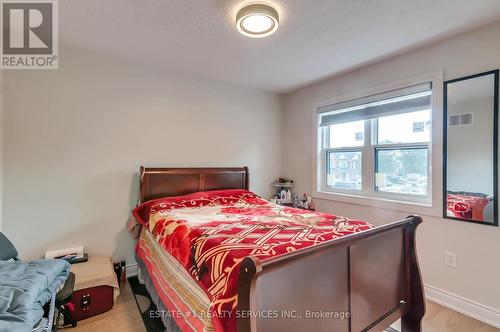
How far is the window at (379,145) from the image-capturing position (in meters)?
2.39

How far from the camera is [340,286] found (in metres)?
1.25

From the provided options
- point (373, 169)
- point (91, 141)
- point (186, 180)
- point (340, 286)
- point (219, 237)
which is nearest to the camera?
point (340, 286)

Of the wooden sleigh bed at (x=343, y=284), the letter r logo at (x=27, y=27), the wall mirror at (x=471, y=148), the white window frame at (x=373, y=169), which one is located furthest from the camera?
the white window frame at (x=373, y=169)

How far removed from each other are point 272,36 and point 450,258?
8.39 feet

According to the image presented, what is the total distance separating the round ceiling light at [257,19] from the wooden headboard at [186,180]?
5.67 feet

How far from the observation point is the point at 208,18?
184 cm

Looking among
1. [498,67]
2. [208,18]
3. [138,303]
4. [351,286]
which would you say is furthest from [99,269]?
[498,67]

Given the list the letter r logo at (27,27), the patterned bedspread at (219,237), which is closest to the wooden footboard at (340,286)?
the patterned bedspread at (219,237)

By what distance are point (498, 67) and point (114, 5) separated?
2.98 metres

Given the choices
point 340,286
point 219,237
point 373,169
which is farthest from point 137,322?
point 373,169

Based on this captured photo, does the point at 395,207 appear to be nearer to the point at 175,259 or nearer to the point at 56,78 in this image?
the point at 175,259

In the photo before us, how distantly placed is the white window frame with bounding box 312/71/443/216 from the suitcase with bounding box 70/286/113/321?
8.67 ft

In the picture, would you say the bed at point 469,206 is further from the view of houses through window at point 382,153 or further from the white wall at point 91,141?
the white wall at point 91,141

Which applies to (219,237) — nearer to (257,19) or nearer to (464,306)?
(257,19)
